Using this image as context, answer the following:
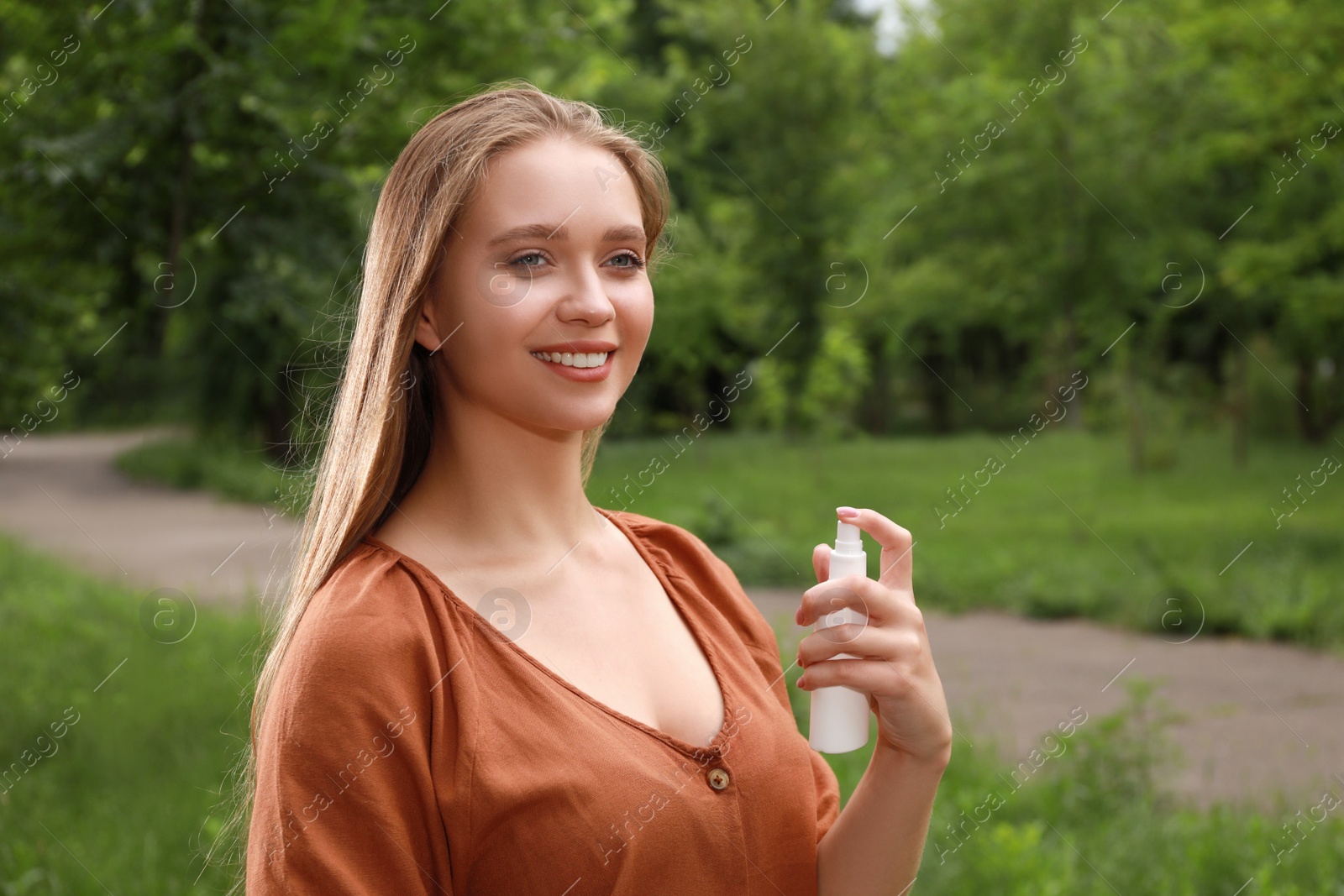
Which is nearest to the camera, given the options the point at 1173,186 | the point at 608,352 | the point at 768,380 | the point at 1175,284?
the point at 608,352

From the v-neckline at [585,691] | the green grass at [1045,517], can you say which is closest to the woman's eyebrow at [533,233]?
the v-neckline at [585,691]

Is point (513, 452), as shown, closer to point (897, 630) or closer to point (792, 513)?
point (897, 630)

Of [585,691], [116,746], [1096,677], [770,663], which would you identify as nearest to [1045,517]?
[1096,677]

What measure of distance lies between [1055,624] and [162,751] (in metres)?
5.71

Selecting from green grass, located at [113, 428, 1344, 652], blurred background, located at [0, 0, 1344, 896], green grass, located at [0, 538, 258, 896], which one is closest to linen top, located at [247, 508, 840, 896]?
blurred background, located at [0, 0, 1344, 896]

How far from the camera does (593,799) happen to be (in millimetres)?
1268

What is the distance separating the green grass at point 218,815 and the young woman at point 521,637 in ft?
4.89

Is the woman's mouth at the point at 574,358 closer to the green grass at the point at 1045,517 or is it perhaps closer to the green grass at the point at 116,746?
the green grass at the point at 116,746

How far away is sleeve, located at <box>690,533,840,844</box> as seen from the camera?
165 centimetres

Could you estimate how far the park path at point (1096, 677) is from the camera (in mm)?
5066

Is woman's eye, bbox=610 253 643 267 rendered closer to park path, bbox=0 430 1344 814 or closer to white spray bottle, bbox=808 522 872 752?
white spray bottle, bbox=808 522 872 752

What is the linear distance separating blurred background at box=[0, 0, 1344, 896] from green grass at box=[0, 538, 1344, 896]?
0.02 metres

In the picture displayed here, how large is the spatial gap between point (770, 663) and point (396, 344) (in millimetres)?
725

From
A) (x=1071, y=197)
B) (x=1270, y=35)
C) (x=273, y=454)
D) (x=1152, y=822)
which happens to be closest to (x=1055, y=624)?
(x=1152, y=822)
